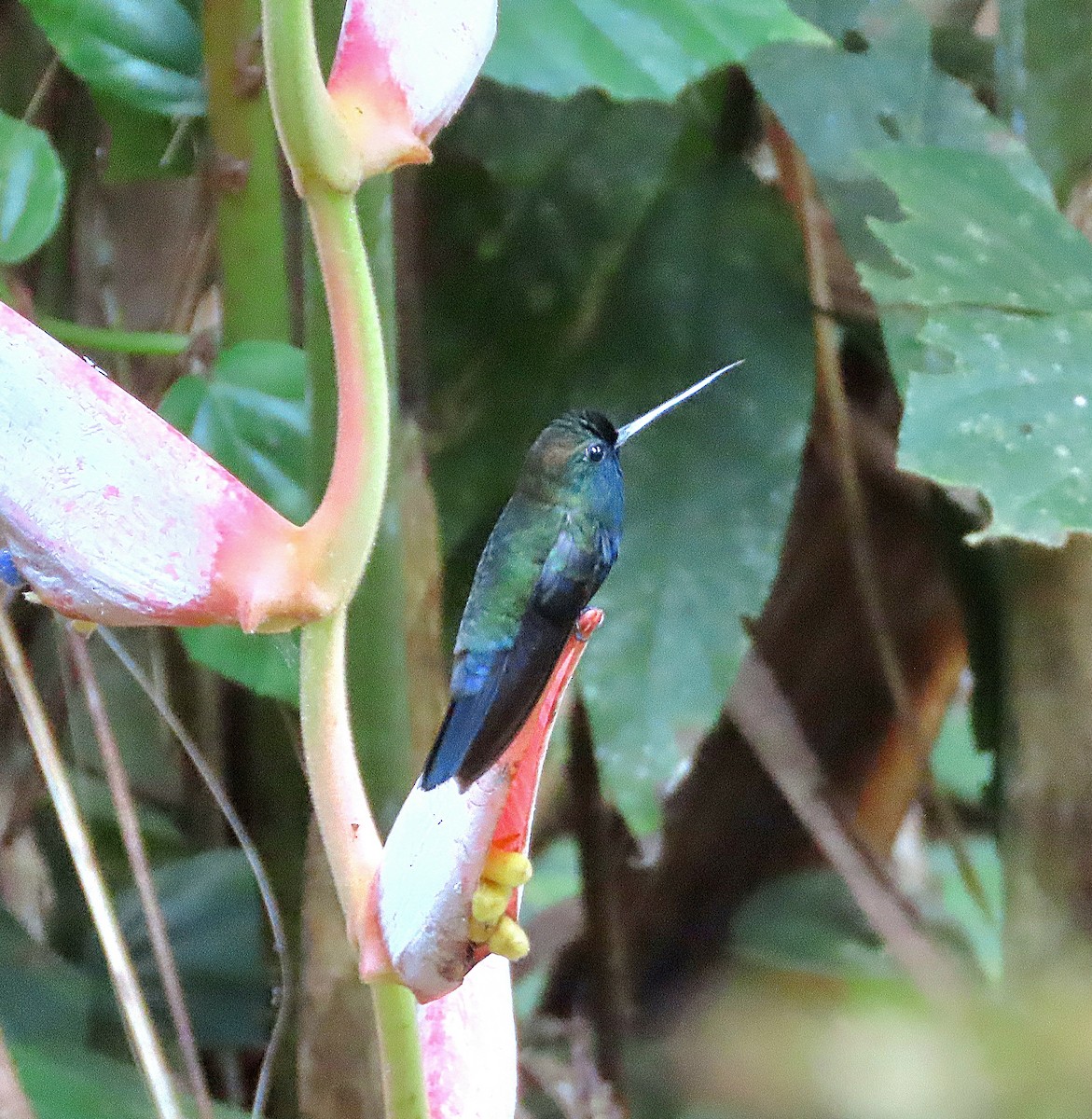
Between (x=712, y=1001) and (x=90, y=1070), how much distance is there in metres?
0.43

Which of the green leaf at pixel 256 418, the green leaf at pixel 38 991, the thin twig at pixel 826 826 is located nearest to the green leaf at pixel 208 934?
the green leaf at pixel 38 991

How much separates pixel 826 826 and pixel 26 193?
1.56 feet

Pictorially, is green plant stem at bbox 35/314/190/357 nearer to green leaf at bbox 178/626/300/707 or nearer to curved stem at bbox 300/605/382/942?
green leaf at bbox 178/626/300/707

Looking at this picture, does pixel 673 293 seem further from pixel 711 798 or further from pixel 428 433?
pixel 711 798

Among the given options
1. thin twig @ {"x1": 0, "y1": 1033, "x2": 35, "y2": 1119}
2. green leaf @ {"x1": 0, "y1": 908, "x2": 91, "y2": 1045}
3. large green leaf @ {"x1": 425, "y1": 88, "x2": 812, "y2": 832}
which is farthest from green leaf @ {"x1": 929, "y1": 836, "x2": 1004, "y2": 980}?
thin twig @ {"x1": 0, "y1": 1033, "x2": 35, "y2": 1119}

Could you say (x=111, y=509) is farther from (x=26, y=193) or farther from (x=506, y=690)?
(x=26, y=193)

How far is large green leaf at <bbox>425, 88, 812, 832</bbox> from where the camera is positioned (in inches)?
23.0

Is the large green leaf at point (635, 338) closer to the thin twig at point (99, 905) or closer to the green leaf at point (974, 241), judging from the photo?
the green leaf at point (974, 241)

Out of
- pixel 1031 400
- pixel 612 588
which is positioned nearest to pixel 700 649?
pixel 612 588

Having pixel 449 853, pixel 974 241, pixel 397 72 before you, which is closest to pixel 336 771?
pixel 449 853

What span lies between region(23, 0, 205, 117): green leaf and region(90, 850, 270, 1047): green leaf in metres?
0.33

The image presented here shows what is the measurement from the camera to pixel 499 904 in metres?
0.25

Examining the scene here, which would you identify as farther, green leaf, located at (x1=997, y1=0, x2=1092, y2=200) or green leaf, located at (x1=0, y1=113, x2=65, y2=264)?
green leaf, located at (x1=997, y1=0, x2=1092, y2=200)

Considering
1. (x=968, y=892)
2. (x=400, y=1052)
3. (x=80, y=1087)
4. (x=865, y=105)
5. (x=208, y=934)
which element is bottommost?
(x=968, y=892)
